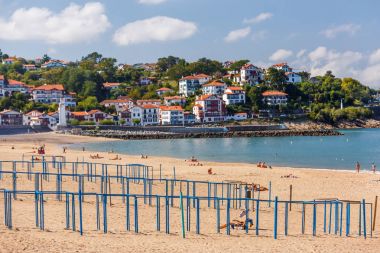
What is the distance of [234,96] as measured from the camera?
112 meters

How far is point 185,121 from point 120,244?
297ft

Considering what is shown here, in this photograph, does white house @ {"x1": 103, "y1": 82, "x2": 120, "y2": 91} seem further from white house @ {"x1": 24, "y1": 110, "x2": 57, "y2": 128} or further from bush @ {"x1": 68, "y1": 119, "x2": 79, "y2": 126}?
white house @ {"x1": 24, "y1": 110, "x2": 57, "y2": 128}

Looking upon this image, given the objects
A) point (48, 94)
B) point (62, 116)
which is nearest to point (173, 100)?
point (48, 94)

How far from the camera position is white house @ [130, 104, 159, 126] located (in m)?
103

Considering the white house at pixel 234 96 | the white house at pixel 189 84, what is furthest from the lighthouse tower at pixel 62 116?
the white house at pixel 189 84

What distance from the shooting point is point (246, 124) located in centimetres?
10350

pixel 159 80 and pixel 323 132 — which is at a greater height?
pixel 159 80

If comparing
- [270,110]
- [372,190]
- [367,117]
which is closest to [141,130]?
[270,110]

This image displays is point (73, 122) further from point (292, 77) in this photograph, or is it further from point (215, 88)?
point (292, 77)

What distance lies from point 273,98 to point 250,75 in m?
12.8

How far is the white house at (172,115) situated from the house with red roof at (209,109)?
4937 millimetres

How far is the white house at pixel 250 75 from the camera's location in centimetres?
12294

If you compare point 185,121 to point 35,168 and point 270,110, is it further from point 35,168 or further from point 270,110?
point 35,168

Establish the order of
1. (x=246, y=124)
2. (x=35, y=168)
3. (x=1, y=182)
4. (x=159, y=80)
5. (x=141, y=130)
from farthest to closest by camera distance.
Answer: (x=159, y=80) → (x=246, y=124) → (x=141, y=130) → (x=35, y=168) → (x=1, y=182)
